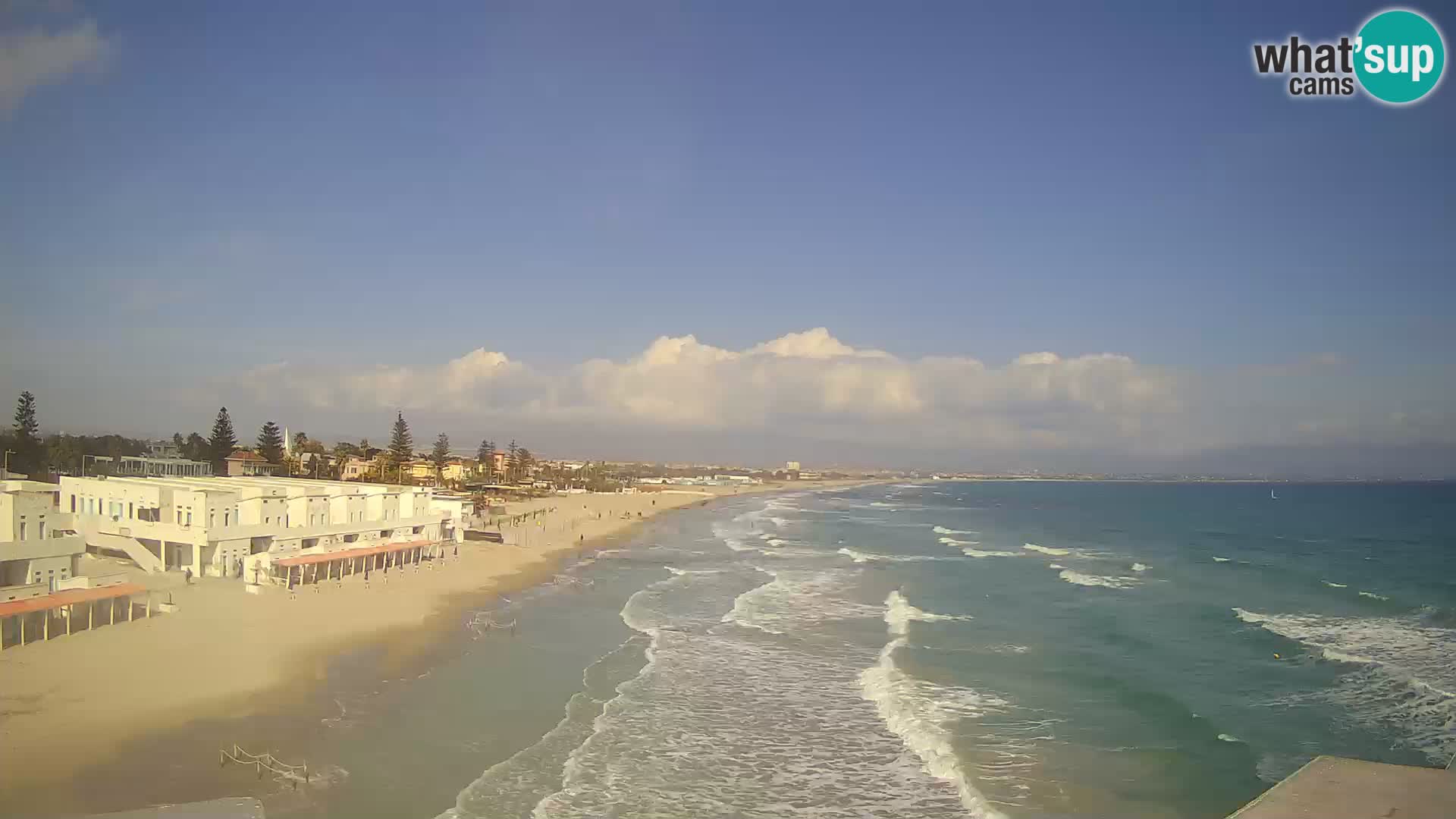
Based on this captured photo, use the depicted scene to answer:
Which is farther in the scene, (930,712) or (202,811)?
(930,712)

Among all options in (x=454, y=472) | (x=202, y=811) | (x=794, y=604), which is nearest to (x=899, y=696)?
(x=794, y=604)

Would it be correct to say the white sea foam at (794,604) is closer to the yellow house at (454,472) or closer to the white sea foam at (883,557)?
the white sea foam at (883,557)

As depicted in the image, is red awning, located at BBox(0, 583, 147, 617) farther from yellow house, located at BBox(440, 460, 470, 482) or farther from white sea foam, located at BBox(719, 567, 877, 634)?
yellow house, located at BBox(440, 460, 470, 482)

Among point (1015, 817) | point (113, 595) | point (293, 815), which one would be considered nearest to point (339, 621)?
point (113, 595)

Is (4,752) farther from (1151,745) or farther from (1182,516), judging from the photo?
(1182,516)

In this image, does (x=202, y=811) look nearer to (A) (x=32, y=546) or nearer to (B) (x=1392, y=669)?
(A) (x=32, y=546)
